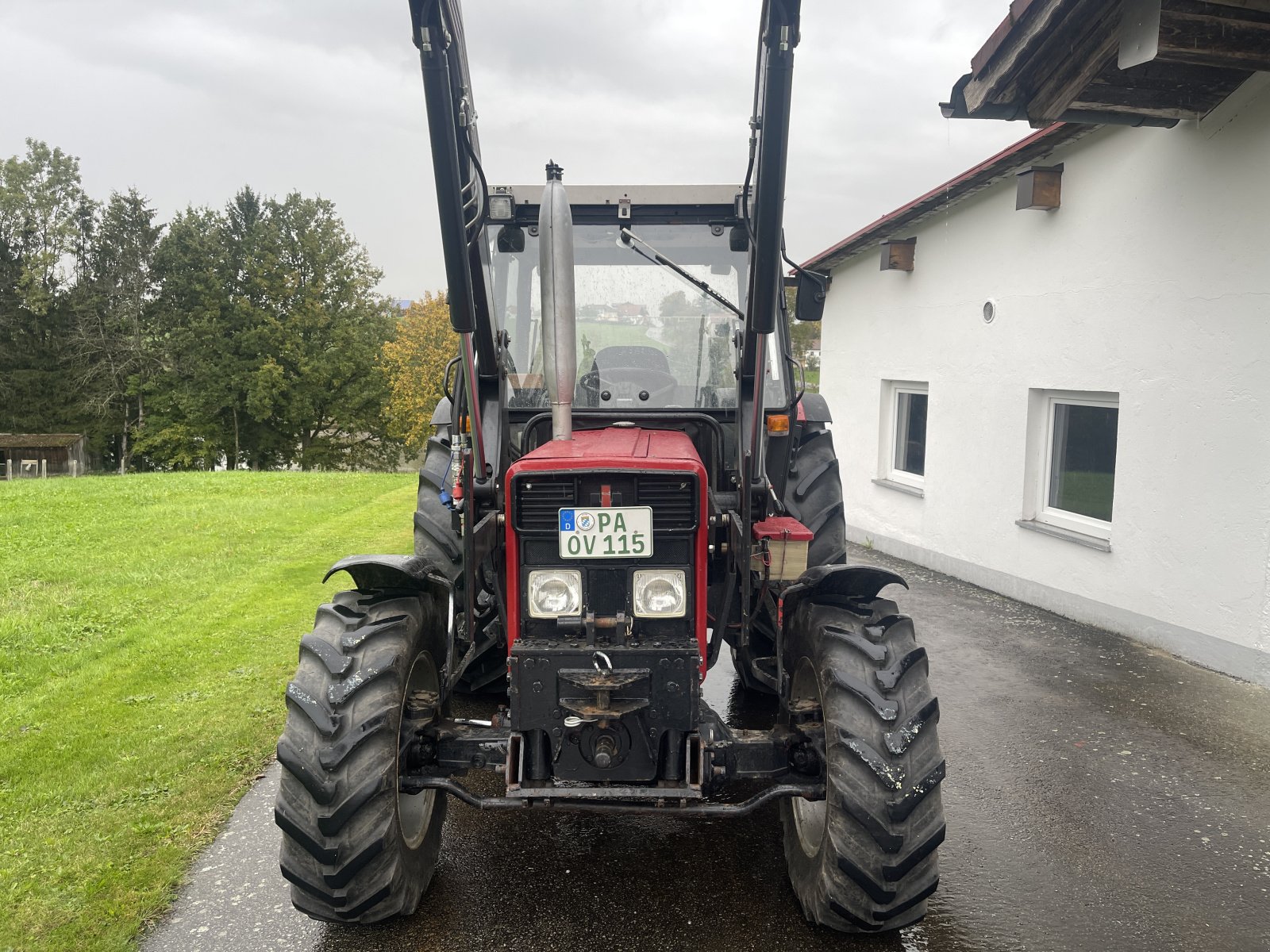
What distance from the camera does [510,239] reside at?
465 centimetres

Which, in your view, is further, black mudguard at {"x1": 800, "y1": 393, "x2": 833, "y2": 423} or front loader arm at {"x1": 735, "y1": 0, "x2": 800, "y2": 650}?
black mudguard at {"x1": 800, "y1": 393, "x2": 833, "y2": 423}

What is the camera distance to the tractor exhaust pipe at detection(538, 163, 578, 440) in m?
2.89

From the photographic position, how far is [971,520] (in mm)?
8828

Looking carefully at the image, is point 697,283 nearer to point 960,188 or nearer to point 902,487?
point 960,188

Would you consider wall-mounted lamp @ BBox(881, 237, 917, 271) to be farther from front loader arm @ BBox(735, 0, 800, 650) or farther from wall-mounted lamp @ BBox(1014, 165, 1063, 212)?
front loader arm @ BBox(735, 0, 800, 650)

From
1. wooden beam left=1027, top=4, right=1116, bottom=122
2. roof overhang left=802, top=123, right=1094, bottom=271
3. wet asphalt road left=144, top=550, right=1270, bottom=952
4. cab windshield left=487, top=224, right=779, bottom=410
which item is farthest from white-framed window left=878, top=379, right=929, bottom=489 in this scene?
cab windshield left=487, top=224, right=779, bottom=410

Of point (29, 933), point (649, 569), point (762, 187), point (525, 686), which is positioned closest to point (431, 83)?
point (762, 187)

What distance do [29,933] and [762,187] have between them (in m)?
3.50

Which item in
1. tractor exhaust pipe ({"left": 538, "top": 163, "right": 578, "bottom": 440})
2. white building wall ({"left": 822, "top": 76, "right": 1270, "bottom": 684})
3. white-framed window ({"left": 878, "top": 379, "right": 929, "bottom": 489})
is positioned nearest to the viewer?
tractor exhaust pipe ({"left": 538, "top": 163, "right": 578, "bottom": 440})

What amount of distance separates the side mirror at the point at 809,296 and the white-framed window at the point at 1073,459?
334cm

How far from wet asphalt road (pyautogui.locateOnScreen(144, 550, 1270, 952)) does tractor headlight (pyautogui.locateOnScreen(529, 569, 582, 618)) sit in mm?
1129

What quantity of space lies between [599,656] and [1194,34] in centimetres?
462

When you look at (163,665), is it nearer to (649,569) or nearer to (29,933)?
(29,933)

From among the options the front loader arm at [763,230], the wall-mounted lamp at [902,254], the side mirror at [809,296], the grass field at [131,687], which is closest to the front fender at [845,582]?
the front loader arm at [763,230]
